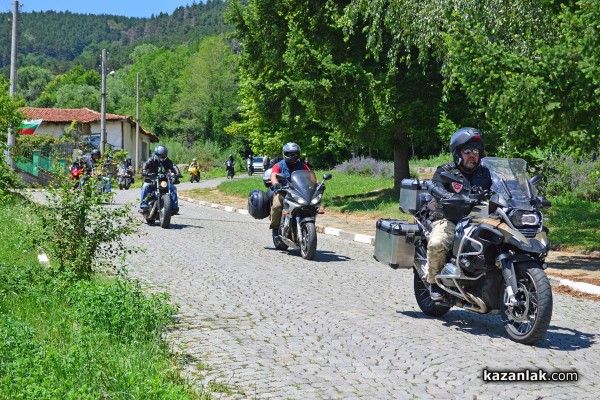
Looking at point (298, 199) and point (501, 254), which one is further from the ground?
point (501, 254)

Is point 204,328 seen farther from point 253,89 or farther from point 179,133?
point 179,133

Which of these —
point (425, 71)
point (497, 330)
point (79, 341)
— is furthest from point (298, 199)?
point (425, 71)

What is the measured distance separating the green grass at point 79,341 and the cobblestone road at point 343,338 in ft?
1.24

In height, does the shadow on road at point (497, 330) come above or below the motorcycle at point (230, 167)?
above

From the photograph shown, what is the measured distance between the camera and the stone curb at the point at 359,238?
11.1 metres

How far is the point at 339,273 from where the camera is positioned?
39.6ft

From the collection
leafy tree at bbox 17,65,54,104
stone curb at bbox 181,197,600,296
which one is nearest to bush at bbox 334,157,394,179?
stone curb at bbox 181,197,600,296

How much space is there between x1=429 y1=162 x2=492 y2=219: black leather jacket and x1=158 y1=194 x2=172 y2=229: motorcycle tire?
1126cm

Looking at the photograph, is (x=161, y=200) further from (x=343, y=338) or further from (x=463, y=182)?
(x=343, y=338)

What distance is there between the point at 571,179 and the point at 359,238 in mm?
10111

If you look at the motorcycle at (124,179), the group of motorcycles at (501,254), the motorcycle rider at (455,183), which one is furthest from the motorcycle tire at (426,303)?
the motorcycle at (124,179)

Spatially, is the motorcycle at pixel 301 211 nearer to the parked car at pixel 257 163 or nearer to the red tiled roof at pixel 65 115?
Answer: the red tiled roof at pixel 65 115

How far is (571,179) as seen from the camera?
2498 cm

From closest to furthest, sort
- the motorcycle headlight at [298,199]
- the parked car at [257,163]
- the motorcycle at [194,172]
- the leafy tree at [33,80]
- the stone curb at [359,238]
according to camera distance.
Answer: the stone curb at [359,238] < the motorcycle headlight at [298,199] < the motorcycle at [194,172] < the parked car at [257,163] < the leafy tree at [33,80]
